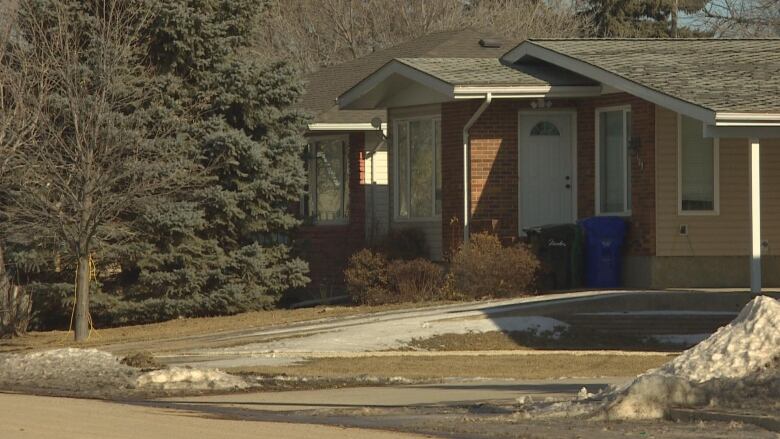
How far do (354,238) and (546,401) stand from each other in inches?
711

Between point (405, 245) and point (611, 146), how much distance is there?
439 centimetres

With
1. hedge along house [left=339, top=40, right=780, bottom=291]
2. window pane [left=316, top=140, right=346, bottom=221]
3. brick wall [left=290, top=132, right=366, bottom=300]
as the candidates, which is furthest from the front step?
window pane [left=316, top=140, right=346, bottom=221]

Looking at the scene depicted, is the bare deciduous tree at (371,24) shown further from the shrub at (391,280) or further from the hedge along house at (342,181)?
the shrub at (391,280)

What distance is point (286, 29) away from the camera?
56.5m

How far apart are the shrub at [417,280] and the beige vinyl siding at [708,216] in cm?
389

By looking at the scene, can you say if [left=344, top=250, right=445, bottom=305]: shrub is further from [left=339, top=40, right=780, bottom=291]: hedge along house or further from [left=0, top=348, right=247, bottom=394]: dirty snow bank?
[left=0, top=348, right=247, bottom=394]: dirty snow bank

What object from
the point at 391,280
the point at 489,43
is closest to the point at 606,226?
the point at 391,280

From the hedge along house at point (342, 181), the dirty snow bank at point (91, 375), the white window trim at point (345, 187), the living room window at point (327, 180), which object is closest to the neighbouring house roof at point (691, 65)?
the hedge along house at point (342, 181)

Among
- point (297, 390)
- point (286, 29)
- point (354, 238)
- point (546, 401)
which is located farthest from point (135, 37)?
point (286, 29)

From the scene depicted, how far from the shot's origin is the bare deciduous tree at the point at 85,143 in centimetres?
2458

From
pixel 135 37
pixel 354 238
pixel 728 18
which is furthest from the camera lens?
pixel 728 18

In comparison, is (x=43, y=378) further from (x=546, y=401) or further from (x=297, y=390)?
(x=546, y=401)

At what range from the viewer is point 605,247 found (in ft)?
82.0

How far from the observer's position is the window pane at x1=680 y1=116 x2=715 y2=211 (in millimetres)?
24438
